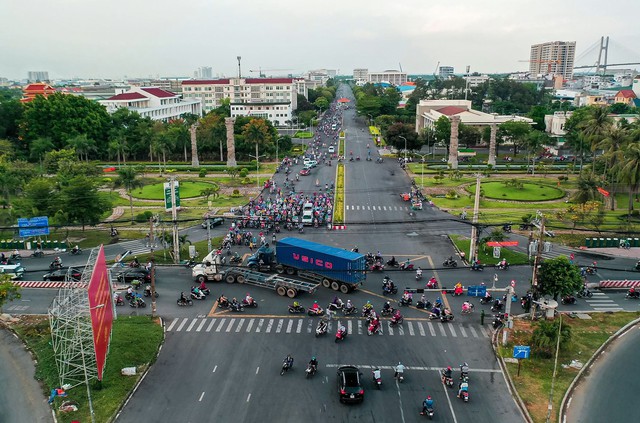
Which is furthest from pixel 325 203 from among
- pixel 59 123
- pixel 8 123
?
pixel 8 123

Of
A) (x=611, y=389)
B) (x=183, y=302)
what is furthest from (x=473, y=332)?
(x=183, y=302)

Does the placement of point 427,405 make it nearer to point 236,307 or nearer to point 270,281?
point 236,307

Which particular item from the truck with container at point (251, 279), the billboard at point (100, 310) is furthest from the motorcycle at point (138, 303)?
the billboard at point (100, 310)

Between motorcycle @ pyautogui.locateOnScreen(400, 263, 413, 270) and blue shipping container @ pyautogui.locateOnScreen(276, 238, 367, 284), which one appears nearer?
blue shipping container @ pyautogui.locateOnScreen(276, 238, 367, 284)

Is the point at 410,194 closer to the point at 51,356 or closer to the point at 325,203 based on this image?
the point at 325,203

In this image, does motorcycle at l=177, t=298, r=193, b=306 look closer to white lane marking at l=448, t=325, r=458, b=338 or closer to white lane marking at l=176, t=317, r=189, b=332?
white lane marking at l=176, t=317, r=189, b=332

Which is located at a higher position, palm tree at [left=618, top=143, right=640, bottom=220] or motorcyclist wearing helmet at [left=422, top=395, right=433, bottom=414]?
palm tree at [left=618, top=143, right=640, bottom=220]

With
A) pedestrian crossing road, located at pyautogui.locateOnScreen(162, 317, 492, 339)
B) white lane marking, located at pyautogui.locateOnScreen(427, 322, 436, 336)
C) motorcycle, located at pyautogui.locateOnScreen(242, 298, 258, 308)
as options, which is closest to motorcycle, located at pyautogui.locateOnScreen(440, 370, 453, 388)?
pedestrian crossing road, located at pyautogui.locateOnScreen(162, 317, 492, 339)
